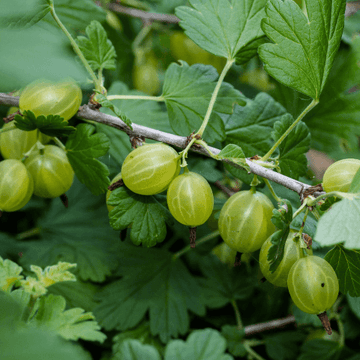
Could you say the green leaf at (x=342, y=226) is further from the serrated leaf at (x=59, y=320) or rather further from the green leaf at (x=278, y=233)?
the serrated leaf at (x=59, y=320)

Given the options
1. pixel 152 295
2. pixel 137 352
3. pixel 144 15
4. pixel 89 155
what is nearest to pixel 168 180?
pixel 89 155

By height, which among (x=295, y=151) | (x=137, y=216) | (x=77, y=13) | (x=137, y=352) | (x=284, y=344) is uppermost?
(x=77, y=13)

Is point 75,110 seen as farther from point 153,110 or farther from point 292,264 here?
point 292,264

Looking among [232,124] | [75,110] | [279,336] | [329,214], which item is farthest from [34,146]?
[279,336]

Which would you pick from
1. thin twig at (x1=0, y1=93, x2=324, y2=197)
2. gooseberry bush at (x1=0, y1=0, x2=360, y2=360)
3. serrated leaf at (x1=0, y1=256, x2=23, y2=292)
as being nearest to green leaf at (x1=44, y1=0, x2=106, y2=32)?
gooseberry bush at (x1=0, y1=0, x2=360, y2=360)

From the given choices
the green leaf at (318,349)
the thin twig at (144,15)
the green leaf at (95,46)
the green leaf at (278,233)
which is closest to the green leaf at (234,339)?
the green leaf at (318,349)

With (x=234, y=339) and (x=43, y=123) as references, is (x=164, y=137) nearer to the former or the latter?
(x=43, y=123)
